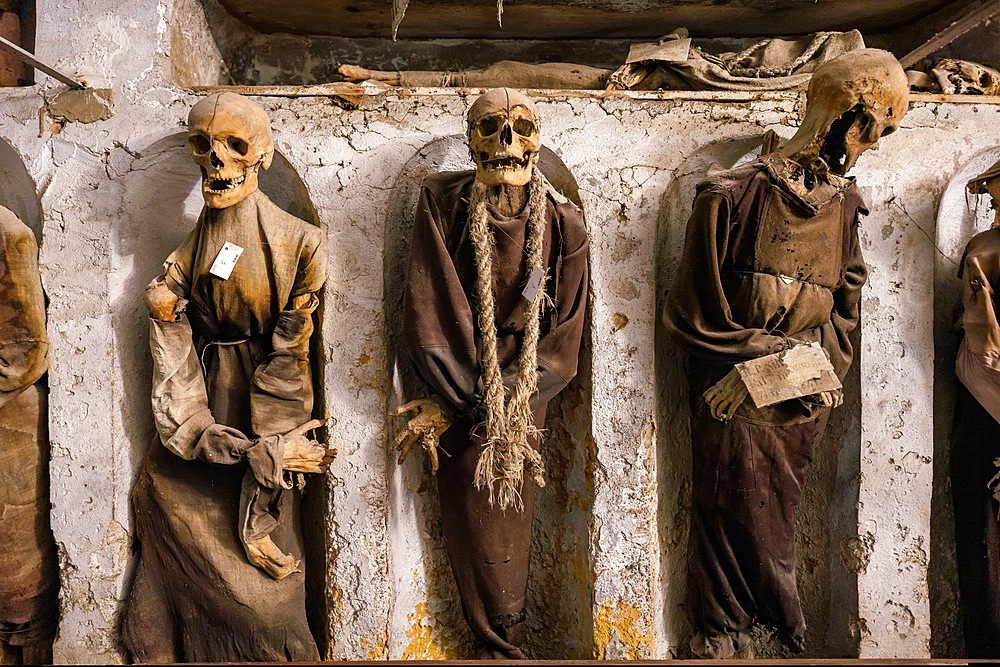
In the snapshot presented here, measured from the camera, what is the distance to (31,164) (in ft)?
9.76

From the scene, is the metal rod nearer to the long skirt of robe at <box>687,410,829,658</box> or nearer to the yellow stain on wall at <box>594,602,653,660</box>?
the long skirt of robe at <box>687,410,829,658</box>

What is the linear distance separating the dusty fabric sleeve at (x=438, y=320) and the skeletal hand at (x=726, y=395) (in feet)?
2.77

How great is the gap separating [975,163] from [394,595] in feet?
8.99

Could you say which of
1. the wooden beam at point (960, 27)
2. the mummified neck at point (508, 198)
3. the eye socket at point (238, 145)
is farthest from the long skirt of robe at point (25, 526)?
the wooden beam at point (960, 27)

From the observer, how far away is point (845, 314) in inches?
120

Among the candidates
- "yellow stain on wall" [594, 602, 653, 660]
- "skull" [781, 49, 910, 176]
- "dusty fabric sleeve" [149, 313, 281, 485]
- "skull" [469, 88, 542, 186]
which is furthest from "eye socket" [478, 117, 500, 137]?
"yellow stain on wall" [594, 602, 653, 660]

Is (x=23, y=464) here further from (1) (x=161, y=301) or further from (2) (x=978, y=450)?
(2) (x=978, y=450)

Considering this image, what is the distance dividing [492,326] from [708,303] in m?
0.77

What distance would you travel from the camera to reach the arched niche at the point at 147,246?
299 centimetres

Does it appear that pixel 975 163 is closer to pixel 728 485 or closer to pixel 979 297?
pixel 979 297

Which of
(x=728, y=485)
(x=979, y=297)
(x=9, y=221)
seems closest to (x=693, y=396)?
(x=728, y=485)

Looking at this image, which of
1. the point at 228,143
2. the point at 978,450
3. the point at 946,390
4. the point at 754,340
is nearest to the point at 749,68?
the point at 754,340

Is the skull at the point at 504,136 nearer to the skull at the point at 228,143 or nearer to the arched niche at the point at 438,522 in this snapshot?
the arched niche at the point at 438,522

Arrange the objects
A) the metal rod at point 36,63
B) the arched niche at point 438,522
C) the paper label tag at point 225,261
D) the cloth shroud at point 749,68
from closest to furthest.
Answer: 1. the metal rod at point 36,63
2. the paper label tag at point 225,261
3. the arched niche at point 438,522
4. the cloth shroud at point 749,68
